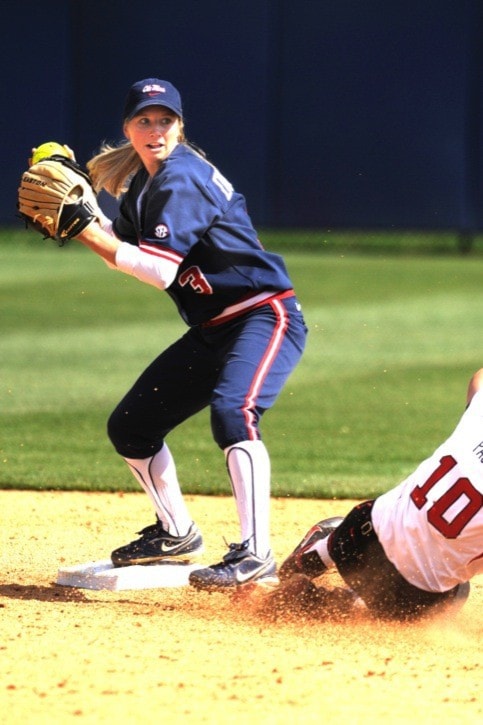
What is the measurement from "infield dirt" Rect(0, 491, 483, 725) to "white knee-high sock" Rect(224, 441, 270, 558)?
21cm

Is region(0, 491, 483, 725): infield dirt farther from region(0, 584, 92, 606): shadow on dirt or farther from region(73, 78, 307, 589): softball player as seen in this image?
region(73, 78, 307, 589): softball player

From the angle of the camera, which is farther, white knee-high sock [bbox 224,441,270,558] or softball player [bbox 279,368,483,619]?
white knee-high sock [bbox 224,441,270,558]

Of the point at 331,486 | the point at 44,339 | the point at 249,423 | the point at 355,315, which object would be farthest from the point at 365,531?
the point at 355,315

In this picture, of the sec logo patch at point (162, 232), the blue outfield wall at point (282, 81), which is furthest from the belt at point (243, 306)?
the blue outfield wall at point (282, 81)

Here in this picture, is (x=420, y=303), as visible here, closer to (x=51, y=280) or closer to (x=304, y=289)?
(x=304, y=289)

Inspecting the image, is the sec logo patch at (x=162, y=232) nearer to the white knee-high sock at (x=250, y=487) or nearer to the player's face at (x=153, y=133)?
the player's face at (x=153, y=133)

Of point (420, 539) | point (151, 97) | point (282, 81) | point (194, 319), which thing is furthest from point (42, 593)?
point (282, 81)

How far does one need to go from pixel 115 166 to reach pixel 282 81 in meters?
12.3

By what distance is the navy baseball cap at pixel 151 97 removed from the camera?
4414mm

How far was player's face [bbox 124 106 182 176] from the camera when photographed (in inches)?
175

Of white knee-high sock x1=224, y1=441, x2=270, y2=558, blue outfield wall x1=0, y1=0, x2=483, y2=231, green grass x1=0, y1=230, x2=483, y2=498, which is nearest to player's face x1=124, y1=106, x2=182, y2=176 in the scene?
white knee-high sock x1=224, y1=441, x2=270, y2=558

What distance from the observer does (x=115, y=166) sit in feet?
15.4

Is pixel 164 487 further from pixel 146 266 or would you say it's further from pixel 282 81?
pixel 282 81

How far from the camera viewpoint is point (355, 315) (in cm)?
1364
